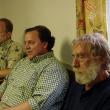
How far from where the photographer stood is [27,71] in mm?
2404

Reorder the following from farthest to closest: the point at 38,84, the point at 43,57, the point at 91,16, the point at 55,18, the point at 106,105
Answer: the point at 55,18, the point at 43,57, the point at 38,84, the point at 91,16, the point at 106,105

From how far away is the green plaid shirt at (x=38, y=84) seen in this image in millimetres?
2172

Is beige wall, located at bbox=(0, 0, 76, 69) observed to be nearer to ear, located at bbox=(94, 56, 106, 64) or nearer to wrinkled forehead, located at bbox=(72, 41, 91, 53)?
wrinkled forehead, located at bbox=(72, 41, 91, 53)

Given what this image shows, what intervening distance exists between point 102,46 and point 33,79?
80cm

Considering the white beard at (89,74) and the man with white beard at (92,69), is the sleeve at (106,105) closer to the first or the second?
the man with white beard at (92,69)

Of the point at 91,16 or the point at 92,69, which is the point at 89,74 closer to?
the point at 92,69

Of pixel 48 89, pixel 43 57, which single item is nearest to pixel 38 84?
pixel 48 89

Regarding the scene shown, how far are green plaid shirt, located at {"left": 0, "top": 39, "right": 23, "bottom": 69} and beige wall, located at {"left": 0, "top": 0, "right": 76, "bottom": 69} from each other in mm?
380

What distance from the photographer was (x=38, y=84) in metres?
2.23

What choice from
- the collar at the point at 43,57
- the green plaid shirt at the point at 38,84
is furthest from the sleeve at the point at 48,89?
the collar at the point at 43,57

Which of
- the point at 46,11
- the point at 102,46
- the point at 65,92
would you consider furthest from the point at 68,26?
the point at 102,46

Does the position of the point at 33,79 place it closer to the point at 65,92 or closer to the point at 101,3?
the point at 65,92

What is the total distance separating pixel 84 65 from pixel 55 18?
46.5 inches

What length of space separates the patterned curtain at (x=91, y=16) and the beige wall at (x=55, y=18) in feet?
0.92
